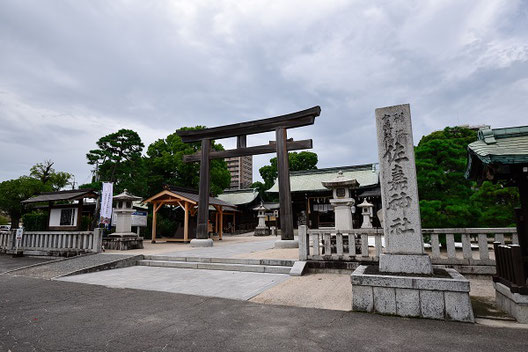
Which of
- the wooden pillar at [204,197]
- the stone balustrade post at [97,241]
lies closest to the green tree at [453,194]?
the wooden pillar at [204,197]

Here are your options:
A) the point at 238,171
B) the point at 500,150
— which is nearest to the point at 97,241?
the point at 500,150

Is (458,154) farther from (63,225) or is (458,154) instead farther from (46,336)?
(63,225)

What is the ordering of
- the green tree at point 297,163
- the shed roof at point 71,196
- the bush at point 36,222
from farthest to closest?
the green tree at point 297,163 < the bush at point 36,222 < the shed roof at point 71,196

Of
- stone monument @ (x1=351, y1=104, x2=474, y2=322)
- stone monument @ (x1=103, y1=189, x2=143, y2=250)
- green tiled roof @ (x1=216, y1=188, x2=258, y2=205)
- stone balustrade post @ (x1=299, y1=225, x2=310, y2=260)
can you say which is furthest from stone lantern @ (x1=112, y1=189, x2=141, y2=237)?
green tiled roof @ (x1=216, y1=188, x2=258, y2=205)

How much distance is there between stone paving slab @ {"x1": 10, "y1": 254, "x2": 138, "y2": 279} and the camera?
823 cm

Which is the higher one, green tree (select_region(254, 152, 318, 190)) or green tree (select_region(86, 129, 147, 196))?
green tree (select_region(254, 152, 318, 190))

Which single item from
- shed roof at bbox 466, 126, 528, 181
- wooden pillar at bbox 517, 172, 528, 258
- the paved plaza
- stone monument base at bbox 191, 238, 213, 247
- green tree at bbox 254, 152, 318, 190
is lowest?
the paved plaza

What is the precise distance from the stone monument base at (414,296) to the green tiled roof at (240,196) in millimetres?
28939

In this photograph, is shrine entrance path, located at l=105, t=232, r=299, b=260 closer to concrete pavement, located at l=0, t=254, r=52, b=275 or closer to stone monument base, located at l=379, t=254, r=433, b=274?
concrete pavement, located at l=0, t=254, r=52, b=275

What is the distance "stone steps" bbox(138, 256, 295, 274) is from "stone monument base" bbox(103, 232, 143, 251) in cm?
420

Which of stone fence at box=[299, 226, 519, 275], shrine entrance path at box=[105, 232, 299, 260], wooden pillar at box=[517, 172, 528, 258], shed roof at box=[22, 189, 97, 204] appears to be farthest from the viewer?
shed roof at box=[22, 189, 97, 204]

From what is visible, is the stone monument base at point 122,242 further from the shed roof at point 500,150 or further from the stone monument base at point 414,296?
the shed roof at point 500,150

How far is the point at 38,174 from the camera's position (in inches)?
1119

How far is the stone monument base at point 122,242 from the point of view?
1367cm
